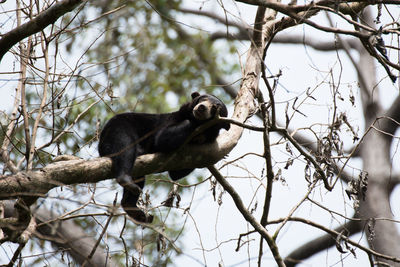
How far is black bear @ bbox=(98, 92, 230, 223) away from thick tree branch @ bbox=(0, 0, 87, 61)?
1.40 meters

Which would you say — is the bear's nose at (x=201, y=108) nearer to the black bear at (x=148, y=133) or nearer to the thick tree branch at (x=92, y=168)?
the black bear at (x=148, y=133)

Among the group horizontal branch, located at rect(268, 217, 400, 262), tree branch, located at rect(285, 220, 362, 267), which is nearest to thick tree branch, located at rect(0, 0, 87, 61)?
horizontal branch, located at rect(268, 217, 400, 262)

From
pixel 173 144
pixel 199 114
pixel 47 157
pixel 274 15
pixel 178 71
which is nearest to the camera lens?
pixel 173 144

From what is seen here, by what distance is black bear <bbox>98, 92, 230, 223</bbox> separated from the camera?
4.76 m

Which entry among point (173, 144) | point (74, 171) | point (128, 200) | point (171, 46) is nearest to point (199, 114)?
point (173, 144)

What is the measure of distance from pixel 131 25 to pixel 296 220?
9.31 meters

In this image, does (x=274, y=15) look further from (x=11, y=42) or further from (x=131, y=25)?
(x=131, y=25)

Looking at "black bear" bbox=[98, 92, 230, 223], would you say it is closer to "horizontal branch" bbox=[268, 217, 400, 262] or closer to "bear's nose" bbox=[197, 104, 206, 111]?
"bear's nose" bbox=[197, 104, 206, 111]

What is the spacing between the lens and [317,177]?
183 inches

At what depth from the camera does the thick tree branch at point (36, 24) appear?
11.6ft

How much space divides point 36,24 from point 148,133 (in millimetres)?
1632

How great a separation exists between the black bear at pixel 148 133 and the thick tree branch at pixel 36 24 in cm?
140

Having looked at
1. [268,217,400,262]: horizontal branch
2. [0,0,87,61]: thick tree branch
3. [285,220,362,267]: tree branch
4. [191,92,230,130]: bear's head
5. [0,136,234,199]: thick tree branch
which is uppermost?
[285,220,362,267]: tree branch

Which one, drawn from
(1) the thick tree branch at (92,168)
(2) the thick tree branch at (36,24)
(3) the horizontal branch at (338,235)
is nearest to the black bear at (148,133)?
(1) the thick tree branch at (92,168)
